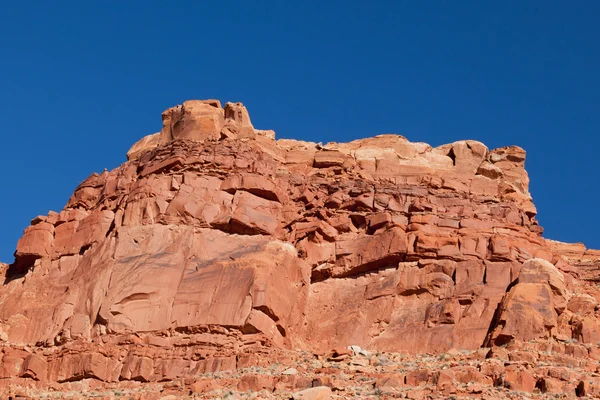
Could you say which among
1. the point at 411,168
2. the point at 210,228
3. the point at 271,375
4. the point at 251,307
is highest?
the point at 411,168

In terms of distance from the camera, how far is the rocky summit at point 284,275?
2286 inches

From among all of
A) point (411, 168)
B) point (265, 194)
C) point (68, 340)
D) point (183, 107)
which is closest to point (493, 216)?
point (411, 168)

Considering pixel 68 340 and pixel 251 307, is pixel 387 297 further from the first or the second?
pixel 68 340

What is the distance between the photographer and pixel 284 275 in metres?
63.7

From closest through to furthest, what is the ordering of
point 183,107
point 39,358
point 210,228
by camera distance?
point 39,358
point 210,228
point 183,107

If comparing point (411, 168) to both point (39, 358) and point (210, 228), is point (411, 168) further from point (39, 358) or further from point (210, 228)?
point (39, 358)

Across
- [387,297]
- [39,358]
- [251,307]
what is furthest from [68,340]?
[387,297]

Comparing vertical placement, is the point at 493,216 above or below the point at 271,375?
above

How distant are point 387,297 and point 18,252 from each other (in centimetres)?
1773

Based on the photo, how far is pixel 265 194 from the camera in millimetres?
67438

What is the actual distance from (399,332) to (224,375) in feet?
30.8

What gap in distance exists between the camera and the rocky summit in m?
58.1

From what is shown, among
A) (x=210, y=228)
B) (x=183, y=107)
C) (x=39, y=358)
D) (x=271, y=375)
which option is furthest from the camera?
(x=183, y=107)

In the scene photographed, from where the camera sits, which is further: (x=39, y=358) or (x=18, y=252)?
(x=18, y=252)
